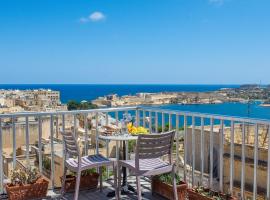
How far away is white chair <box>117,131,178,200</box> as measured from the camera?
12.1ft

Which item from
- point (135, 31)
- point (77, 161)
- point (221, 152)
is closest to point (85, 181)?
point (77, 161)

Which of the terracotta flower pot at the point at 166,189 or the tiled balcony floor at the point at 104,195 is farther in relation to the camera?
the tiled balcony floor at the point at 104,195

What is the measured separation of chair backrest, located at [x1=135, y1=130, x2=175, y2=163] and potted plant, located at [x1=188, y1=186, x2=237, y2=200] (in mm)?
573

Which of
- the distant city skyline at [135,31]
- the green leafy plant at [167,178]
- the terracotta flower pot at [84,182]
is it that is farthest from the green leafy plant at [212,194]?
the distant city skyline at [135,31]

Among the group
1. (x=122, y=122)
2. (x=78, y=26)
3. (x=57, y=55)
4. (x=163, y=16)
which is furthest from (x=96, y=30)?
(x=122, y=122)

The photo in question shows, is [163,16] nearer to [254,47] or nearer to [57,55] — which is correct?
[254,47]

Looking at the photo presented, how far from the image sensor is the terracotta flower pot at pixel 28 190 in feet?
13.2

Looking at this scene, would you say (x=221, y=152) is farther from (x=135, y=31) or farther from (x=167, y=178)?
(x=135, y=31)

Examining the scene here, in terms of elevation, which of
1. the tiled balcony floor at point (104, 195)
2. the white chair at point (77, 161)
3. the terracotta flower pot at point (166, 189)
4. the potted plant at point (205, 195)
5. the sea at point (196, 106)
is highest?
the white chair at point (77, 161)

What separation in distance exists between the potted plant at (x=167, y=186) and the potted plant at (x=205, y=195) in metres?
0.15

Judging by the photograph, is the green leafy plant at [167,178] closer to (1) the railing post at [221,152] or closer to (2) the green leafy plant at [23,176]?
(1) the railing post at [221,152]

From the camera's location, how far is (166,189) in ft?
14.0

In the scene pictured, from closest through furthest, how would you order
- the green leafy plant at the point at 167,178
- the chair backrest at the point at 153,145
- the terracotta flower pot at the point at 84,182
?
1. the chair backrest at the point at 153,145
2. the green leafy plant at the point at 167,178
3. the terracotta flower pot at the point at 84,182

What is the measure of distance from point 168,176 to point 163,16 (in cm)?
1885
